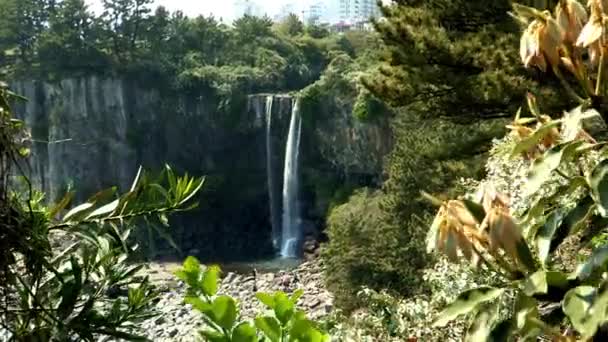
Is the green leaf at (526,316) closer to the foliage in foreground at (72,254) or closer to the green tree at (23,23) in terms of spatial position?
the foliage in foreground at (72,254)

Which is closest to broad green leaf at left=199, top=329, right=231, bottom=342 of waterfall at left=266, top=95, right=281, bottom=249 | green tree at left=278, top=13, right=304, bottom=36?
waterfall at left=266, top=95, right=281, bottom=249

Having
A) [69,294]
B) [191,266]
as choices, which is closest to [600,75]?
[191,266]

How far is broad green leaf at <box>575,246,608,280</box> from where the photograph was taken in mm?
945

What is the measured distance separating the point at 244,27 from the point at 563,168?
31.5m

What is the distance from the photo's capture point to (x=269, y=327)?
3.73 ft

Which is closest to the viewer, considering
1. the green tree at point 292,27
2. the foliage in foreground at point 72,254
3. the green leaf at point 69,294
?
the foliage in foreground at point 72,254

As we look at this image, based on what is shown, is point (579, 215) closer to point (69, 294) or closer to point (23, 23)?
point (69, 294)

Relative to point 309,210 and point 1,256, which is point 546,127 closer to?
point 1,256

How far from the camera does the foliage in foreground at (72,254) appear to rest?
1392mm

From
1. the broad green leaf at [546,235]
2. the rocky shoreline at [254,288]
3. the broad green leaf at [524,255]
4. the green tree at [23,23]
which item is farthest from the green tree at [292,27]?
the broad green leaf at [524,255]

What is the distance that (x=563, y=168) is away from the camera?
1.49 meters

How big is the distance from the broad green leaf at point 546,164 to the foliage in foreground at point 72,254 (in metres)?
0.75

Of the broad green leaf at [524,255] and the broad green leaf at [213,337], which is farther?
the broad green leaf at [213,337]

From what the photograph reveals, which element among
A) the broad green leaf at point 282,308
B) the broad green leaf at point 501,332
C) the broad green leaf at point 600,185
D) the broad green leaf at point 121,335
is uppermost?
the broad green leaf at point 600,185
